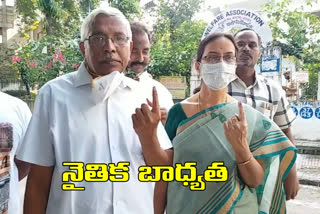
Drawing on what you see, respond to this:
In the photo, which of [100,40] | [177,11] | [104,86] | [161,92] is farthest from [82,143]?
[177,11]

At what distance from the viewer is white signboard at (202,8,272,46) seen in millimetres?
5496

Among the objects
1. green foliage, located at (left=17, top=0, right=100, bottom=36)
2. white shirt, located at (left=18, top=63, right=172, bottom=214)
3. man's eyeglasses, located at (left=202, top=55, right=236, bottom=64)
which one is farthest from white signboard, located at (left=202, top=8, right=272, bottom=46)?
green foliage, located at (left=17, top=0, right=100, bottom=36)

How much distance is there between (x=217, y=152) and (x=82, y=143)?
626mm

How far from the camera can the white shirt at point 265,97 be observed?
2.36m

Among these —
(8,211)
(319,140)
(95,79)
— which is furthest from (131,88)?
(319,140)

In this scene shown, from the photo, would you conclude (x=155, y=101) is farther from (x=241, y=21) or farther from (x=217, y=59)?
(x=241, y=21)

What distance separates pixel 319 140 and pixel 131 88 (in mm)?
8356

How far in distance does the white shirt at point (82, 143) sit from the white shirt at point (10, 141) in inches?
11.0

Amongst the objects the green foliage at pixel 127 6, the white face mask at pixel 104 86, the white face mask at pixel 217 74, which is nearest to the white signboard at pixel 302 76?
the green foliage at pixel 127 6

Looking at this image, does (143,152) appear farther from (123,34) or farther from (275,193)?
(275,193)

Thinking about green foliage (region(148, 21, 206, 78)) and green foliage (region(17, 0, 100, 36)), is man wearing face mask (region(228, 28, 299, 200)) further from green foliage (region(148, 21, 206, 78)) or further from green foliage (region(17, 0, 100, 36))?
green foliage (region(17, 0, 100, 36))

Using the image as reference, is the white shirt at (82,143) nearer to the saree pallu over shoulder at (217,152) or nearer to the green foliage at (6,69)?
the saree pallu over shoulder at (217,152)

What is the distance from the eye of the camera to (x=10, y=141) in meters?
1.72

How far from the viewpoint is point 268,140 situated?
5.59 ft
